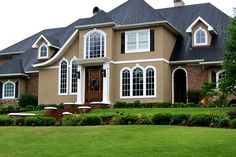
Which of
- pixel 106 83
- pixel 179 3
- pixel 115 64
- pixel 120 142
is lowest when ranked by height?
pixel 120 142

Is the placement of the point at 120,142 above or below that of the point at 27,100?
below

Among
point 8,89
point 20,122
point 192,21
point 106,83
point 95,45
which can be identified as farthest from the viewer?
point 8,89

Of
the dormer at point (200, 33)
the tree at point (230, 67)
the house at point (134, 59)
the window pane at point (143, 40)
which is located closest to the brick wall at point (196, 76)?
the house at point (134, 59)

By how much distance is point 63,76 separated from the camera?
34.9 meters

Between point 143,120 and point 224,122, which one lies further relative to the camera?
point 143,120

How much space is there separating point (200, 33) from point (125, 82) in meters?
6.38

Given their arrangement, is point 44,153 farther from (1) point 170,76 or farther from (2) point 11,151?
(1) point 170,76

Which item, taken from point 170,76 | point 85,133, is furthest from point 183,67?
point 85,133

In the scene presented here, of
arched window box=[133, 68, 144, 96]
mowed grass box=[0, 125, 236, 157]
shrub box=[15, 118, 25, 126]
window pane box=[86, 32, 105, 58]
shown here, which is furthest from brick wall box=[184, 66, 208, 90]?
mowed grass box=[0, 125, 236, 157]

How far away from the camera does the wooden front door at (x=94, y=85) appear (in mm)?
32500

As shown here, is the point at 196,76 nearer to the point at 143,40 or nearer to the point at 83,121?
the point at 143,40

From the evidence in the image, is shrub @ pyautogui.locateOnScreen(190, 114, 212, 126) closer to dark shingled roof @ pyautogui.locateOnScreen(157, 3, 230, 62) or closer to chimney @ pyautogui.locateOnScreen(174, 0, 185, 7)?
dark shingled roof @ pyautogui.locateOnScreen(157, 3, 230, 62)

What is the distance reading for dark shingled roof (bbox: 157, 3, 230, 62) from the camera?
31.8m

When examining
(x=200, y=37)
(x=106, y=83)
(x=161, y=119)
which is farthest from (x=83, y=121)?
(x=200, y=37)
